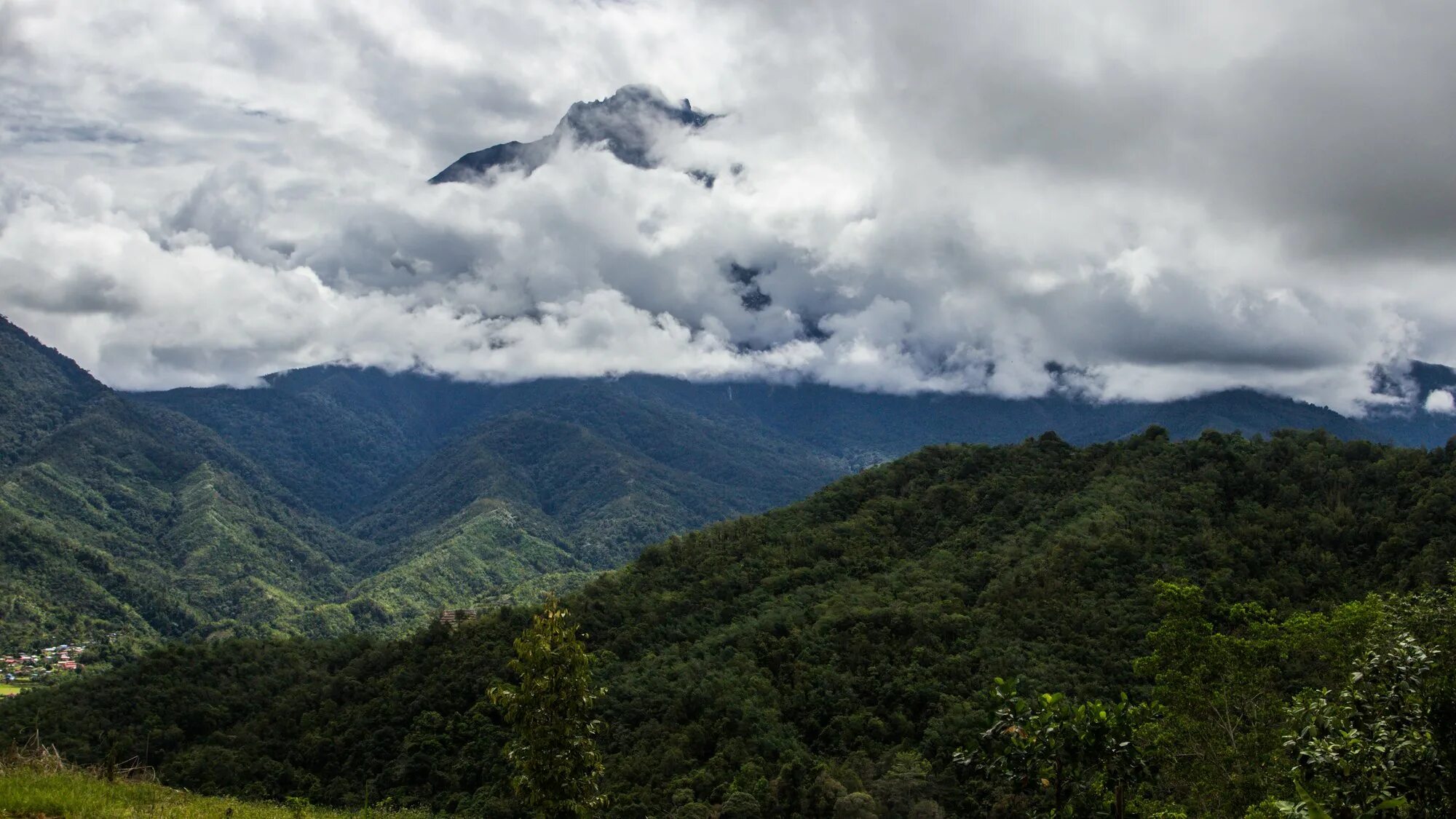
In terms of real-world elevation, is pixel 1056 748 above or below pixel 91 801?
above

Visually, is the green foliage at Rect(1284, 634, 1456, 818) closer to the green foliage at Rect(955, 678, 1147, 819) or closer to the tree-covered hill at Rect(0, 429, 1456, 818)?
the green foliage at Rect(955, 678, 1147, 819)

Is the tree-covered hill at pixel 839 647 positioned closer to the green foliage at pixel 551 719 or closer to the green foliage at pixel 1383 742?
the green foliage at pixel 551 719

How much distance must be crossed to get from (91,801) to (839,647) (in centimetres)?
5142

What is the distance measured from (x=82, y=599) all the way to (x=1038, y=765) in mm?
196584

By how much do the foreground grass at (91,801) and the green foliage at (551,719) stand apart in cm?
597

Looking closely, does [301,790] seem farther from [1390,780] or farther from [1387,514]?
[1387,514]

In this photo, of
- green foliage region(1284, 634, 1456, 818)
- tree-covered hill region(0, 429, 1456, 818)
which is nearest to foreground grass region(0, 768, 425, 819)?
green foliage region(1284, 634, 1456, 818)

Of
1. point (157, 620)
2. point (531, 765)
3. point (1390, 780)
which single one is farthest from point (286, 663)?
point (157, 620)

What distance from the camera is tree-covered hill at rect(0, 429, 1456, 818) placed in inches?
2095

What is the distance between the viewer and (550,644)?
75.5 feet

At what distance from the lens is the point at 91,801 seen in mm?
16844

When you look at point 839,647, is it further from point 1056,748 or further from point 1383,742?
point 1383,742

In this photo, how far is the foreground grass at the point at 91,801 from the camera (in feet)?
51.9

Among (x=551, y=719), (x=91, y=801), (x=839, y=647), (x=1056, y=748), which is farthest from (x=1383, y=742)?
(x=839, y=647)
